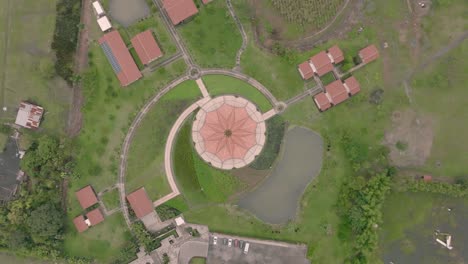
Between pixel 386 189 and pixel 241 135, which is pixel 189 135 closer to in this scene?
pixel 241 135

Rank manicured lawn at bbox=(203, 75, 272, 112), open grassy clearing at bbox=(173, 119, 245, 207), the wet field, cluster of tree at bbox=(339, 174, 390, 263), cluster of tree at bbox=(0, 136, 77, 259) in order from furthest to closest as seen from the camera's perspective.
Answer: manicured lawn at bbox=(203, 75, 272, 112) < open grassy clearing at bbox=(173, 119, 245, 207) < the wet field < cluster of tree at bbox=(0, 136, 77, 259) < cluster of tree at bbox=(339, 174, 390, 263)

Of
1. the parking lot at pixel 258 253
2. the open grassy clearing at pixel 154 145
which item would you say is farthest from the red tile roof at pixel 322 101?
the parking lot at pixel 258 253

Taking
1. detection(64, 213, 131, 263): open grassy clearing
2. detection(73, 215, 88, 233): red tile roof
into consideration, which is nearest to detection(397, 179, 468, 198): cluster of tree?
detection(64, 213, 131, 263): open grassy clearing

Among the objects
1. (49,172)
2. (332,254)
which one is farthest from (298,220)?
(49,172)

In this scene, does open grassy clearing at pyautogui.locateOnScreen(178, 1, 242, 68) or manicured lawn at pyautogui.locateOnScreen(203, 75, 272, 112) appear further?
manicured lawn at pyautogui.locateOnScreen(203, 75, 272, 112)

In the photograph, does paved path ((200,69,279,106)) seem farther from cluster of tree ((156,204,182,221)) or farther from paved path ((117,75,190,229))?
cluster of tree ((156,204,182,221))

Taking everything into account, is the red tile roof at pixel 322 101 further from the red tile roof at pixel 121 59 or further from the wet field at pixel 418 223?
the red tile roof at pixel 121 59

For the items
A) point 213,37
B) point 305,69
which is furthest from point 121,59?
point 305,69
